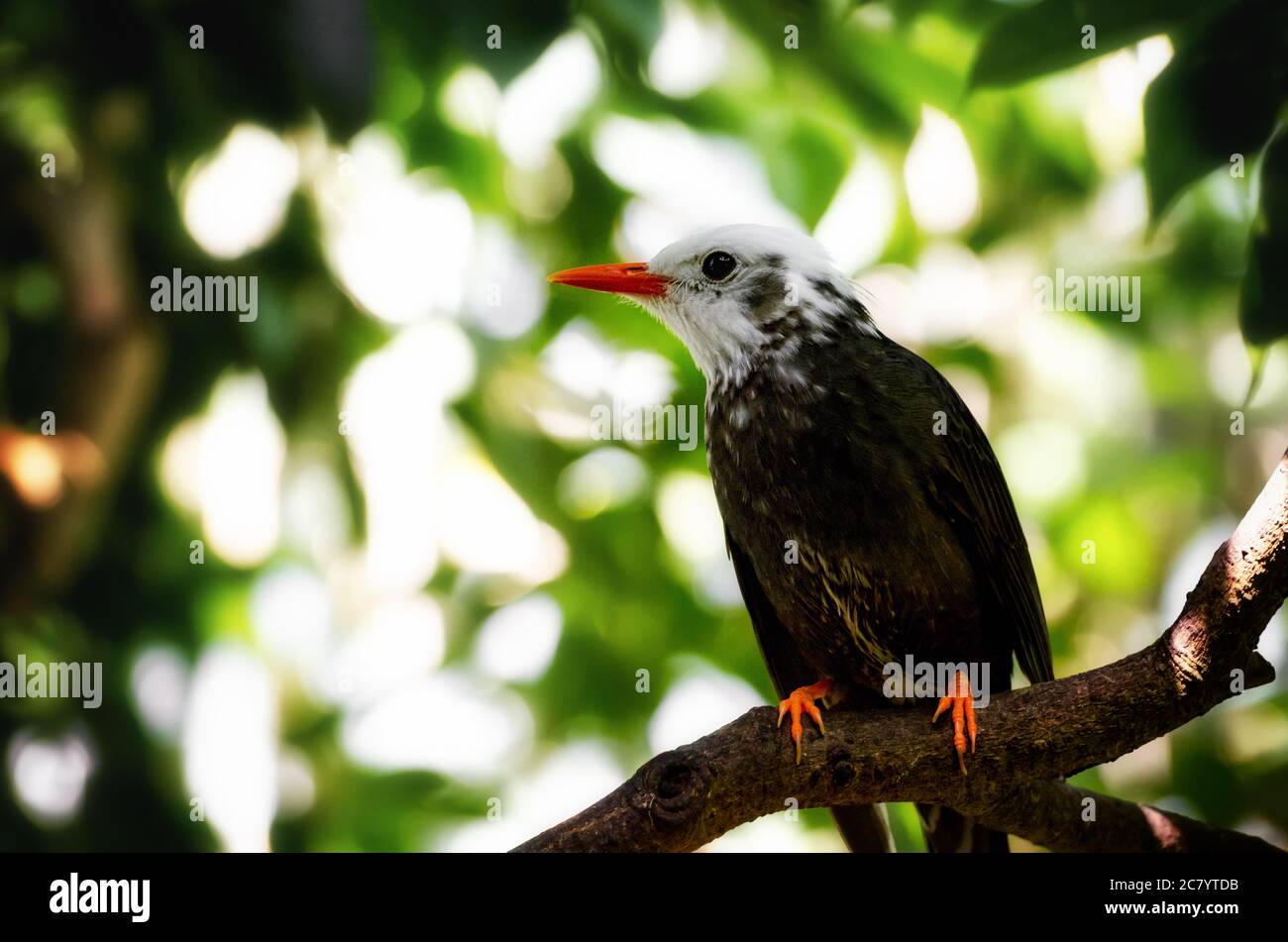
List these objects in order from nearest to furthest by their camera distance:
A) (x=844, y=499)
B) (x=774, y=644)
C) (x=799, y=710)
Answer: (x=799, y=710)
(x=844, y=499)
(x=774, y=644)

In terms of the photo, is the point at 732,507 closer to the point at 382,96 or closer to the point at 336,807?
the point at 382,96

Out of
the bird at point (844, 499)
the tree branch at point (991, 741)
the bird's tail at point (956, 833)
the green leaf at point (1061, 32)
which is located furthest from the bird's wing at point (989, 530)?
the green leaf at point (1061, 32)

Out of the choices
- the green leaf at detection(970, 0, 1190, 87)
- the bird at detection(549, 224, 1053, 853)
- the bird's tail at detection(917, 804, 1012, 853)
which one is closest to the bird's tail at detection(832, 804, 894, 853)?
the bird at detection(549, 224, 1053, 853)

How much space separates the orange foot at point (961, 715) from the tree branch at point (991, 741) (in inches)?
1.0

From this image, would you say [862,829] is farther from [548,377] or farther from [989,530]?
[548,377]

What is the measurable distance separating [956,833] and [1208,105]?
2.41 meters

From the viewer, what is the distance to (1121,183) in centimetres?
553

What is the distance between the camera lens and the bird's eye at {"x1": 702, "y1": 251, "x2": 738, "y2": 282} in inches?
157

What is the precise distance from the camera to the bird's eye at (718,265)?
3.98 metres

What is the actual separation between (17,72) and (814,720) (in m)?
4.25

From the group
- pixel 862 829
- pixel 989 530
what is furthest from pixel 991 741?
pixel 862 829

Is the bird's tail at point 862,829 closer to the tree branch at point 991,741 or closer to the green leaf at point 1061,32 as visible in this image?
the tree branch at point 991,741

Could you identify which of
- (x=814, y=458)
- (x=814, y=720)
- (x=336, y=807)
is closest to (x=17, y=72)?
(x=336, y=807)

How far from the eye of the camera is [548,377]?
5.23 meters
